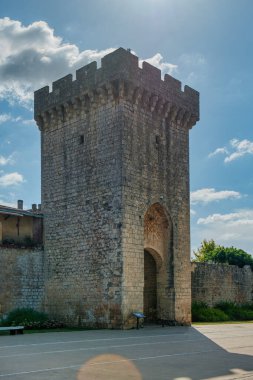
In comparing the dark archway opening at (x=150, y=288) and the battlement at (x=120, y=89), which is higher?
the battlement at (x=120, y=89)

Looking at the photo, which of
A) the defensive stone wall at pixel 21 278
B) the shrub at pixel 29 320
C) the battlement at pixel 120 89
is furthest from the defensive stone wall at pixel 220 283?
the shrub at pixel 29 320

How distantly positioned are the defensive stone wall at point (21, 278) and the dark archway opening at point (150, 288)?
433 cm

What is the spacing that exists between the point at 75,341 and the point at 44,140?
1132cm

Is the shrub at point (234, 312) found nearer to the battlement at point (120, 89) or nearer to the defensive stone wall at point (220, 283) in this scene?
the defensive stone wall at point (220, 283)

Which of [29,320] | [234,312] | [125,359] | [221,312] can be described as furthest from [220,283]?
[125,359]

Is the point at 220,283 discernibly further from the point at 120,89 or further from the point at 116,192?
the point at 120,89

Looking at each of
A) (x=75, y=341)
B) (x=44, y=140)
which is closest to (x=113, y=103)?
(x=44, y=140)

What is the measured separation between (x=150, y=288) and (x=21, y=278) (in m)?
5.32

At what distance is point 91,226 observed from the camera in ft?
61.6

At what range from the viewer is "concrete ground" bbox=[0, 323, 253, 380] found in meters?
7.47

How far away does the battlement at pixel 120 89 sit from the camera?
60.6ft

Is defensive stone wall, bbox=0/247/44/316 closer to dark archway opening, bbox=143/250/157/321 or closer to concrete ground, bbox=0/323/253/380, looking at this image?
dark archway opening, bbox=143/250/157/321

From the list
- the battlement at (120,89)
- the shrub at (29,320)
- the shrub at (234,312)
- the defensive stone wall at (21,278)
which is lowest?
the shrub at (234,312)

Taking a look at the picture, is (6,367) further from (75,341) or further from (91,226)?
(91,226)
